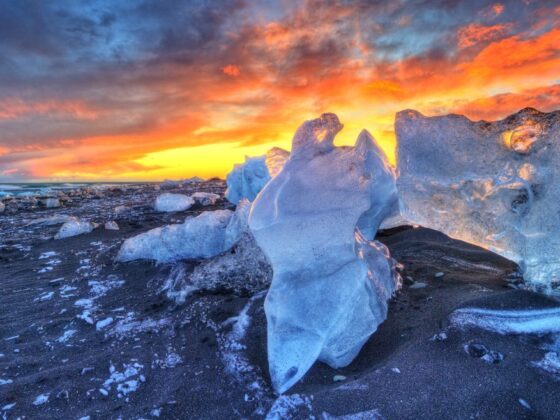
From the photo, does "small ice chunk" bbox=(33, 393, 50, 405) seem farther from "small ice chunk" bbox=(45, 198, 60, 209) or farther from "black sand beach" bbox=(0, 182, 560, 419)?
"small ice chunk" bbox=(45, 198, 60, 209)

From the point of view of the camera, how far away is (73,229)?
6.71m

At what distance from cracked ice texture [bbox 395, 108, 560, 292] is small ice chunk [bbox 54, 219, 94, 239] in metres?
6.38

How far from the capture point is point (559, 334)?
6.67 ft

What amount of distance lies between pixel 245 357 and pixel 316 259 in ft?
2.72

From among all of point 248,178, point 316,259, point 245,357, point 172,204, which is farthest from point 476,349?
point 172,204

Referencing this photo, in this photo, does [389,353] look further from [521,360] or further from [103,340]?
[103,340]

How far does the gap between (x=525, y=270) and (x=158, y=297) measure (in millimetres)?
3307

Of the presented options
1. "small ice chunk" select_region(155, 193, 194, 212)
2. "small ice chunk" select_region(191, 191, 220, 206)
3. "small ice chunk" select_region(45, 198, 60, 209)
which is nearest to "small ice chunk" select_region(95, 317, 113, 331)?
"small ice chunk" select_region(155, 193, 194, 212)

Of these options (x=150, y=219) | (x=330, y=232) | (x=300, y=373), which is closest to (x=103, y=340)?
(x=300, y=373)

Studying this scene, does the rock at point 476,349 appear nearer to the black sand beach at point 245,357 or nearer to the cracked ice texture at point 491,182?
the black sand beach at point 245,357

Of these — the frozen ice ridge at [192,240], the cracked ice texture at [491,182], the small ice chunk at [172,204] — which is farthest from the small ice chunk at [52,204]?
the cracked ice texture at [491,182]

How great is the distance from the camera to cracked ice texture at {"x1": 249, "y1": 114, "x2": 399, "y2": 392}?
2141mm

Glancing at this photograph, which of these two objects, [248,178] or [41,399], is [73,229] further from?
[41,399]

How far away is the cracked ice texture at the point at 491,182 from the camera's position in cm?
244
